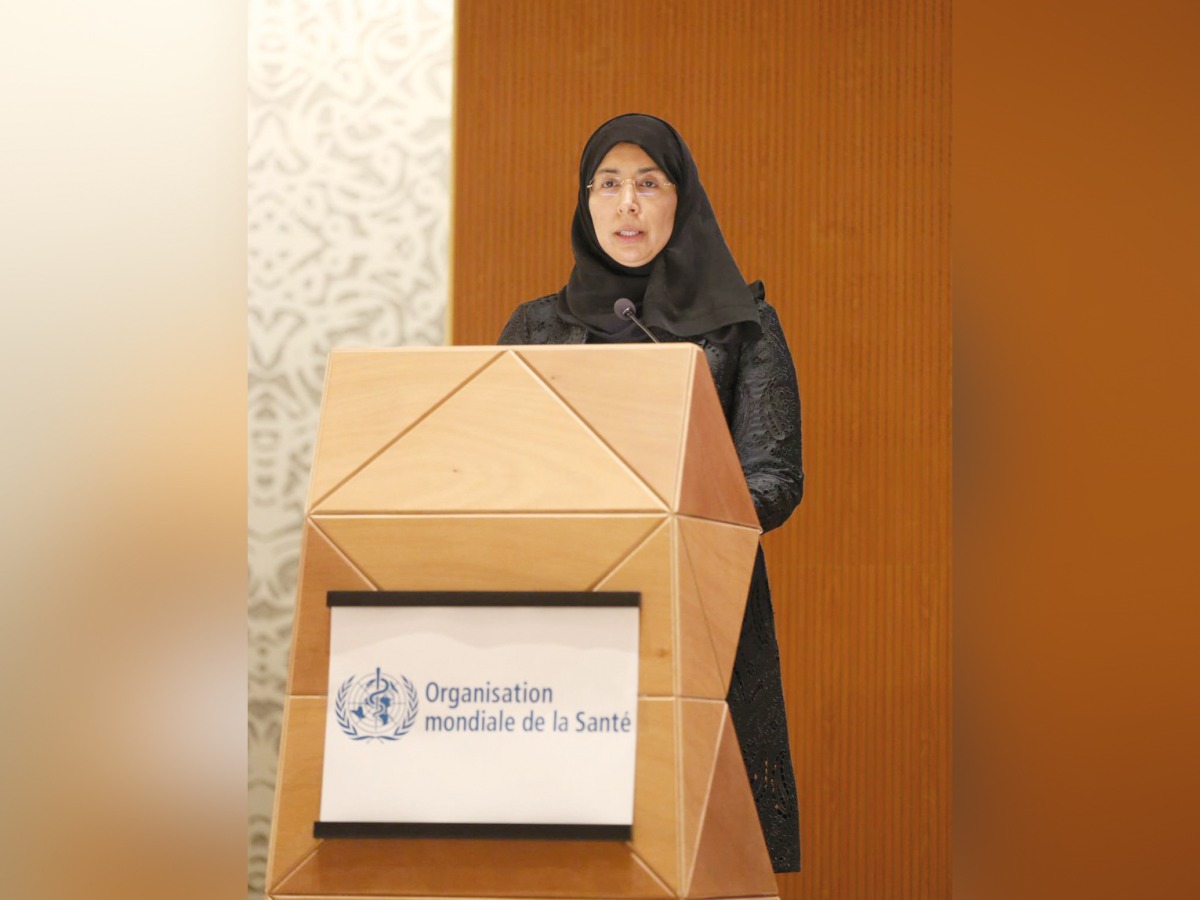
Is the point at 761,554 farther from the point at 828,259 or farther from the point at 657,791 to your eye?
the point at 828,259

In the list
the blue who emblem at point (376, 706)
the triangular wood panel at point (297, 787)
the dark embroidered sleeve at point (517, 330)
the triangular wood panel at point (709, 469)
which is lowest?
the triangular wood panel at point (297, 787)

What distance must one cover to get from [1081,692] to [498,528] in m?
2.27

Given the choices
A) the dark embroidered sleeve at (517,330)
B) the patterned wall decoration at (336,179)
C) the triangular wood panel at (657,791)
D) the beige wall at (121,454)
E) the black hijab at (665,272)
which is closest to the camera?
the triangular wood panel at (657,791)

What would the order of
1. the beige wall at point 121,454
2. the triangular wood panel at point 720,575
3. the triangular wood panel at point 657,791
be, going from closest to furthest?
1. the triangular wood panel at point 657,791
2. the triangular wood panel at point 720,575
3. the beige wall at point 121,454

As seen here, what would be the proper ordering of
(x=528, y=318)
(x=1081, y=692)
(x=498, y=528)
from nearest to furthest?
(x=498, y=528), (x=528, y=318), (x=1081, y=692)

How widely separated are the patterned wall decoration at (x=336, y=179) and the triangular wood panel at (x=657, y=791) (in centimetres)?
211

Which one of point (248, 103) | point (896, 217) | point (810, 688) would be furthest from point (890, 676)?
point (248, 103)

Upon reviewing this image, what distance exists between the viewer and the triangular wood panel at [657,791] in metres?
1.38

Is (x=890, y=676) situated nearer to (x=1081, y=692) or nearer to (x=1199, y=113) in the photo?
(x=1081, y=692)

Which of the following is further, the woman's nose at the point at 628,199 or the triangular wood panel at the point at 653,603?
the woman's nose at the point at 628,199

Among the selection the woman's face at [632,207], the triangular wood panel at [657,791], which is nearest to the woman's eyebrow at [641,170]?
the woman's face at [632,207]

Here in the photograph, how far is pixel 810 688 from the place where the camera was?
3.42 meters

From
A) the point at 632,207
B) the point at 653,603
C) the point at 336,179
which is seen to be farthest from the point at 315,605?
the point at 336,179

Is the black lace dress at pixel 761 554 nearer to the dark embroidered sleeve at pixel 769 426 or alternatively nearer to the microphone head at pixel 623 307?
the dark embroidered sleeve at pixel 769 426
